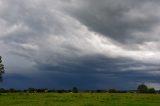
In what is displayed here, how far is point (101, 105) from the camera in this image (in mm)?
46438

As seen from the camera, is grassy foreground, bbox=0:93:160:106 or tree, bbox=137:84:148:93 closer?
grassy foreground, bbox=0:93:160:106

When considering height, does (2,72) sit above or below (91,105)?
above

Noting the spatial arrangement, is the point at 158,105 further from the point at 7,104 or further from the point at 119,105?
the point at 7,104

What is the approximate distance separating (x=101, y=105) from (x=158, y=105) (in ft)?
23.0

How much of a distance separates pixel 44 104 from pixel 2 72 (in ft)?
150

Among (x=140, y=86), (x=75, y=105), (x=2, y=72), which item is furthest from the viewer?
(x=140, y=86)

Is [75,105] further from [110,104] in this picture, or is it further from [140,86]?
[140,86]

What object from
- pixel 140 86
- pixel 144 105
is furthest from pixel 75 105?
pixel 140 86

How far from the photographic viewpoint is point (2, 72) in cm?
9019

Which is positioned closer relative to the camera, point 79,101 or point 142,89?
point 79,101

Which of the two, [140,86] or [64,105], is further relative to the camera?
[140,86]

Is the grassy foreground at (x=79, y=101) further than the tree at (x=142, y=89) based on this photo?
No

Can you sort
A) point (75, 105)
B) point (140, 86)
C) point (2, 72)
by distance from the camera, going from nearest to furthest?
1. point (75, 105)
2. point (2, 72)
3. point (140, 86)

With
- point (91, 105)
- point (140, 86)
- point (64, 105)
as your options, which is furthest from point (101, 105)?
point (140, 86)
